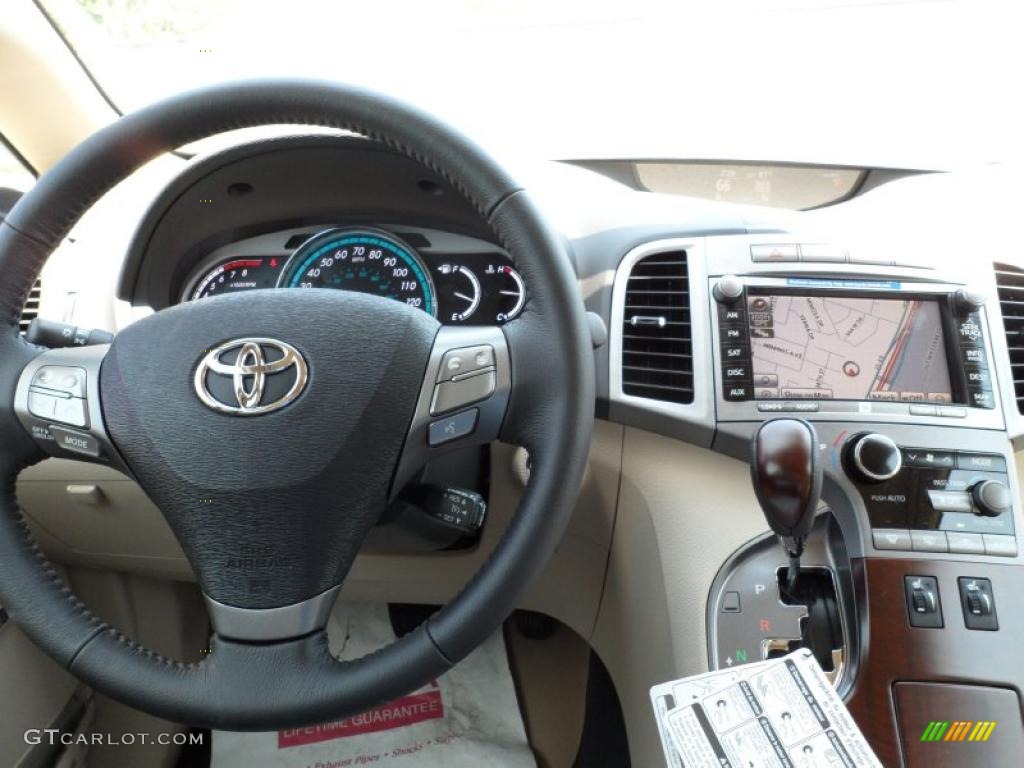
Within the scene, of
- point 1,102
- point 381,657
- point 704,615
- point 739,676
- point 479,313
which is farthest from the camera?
point 1,102

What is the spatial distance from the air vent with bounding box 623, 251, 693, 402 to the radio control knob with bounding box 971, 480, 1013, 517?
0.36 m

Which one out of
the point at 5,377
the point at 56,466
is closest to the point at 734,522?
the point at 5,377

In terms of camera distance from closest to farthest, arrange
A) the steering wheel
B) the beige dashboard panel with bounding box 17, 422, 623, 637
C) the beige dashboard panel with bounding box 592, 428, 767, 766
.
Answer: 1. the steering wheel
2. the beige dashboard panel with bounding box 592, 428, 767, 766
3. the beige dashboard panel with bounding box 17, 422, 623, 637

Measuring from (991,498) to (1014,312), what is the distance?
0.28 metres

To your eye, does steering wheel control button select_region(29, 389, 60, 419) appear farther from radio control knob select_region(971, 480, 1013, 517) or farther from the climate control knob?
radio control knob select_region(971, 480, 1013, 517)

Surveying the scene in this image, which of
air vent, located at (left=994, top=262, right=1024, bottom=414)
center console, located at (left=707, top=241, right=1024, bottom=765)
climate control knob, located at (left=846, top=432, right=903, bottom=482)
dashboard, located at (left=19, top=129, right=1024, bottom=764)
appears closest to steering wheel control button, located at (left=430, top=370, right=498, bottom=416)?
dashboard, located at (left=19, top=129, right=1024, bottom=764)

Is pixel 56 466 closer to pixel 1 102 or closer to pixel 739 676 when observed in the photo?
pixel 1 102

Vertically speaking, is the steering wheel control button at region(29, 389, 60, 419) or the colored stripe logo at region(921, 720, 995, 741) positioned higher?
the steering wheel control button at region(29, 389, 60, 419)

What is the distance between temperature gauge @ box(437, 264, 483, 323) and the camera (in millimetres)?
1108

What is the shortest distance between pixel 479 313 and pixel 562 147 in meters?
0.36

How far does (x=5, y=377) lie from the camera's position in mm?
782

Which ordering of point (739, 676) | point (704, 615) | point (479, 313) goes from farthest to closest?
point (479, 313) < point (704, 615) < point (739, 676)

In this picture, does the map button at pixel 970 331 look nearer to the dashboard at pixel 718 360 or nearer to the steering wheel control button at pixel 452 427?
the dashboard at pixel 718 360

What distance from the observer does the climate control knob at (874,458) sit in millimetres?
903
